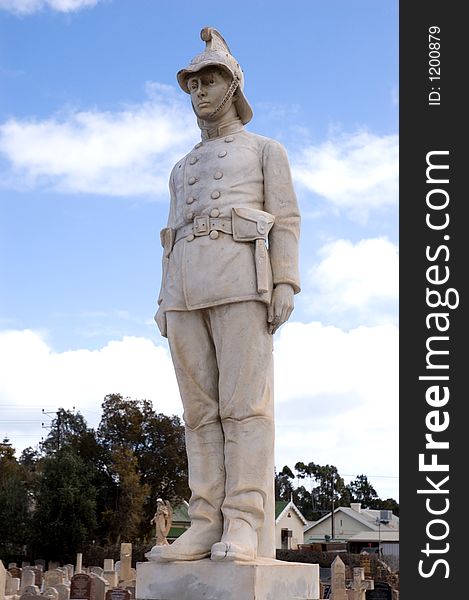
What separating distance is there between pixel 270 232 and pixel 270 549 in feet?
6.25

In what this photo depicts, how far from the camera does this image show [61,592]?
17.0 m

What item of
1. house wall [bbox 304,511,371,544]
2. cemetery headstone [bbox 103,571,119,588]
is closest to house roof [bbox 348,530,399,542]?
house wall [bbox 304,511,371,544]

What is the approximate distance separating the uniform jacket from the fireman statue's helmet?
0.68 feet

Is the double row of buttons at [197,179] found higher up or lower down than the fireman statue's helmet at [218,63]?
lower down

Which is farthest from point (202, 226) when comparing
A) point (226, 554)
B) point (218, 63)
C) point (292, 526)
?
point (292, 526)

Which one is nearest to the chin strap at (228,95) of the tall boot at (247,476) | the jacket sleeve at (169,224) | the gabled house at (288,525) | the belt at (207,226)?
the jacket sleeve at (169,224)

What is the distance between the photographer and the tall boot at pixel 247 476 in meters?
4.66

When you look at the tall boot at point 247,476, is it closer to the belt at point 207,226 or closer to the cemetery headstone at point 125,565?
the belt at point 207,226

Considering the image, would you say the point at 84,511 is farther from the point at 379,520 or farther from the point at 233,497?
the point at 233,497

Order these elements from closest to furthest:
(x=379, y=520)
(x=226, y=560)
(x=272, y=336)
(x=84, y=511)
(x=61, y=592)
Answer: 1. (x=226, y=560)
2. (x=272, y=336)
3. (x=61, y=592)
4. (x=84, y=511)
5. (x=379, y=520)

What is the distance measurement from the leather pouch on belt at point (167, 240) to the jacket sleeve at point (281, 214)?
0.63 meters

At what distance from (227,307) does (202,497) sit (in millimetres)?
1123

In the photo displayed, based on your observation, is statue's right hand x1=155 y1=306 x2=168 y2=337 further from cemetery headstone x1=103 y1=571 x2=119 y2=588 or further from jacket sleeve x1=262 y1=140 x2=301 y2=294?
cemetery headstone x1=103 y1=571 x2=119 y2=588

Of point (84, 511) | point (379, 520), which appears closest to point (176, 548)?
point (84, 511)
